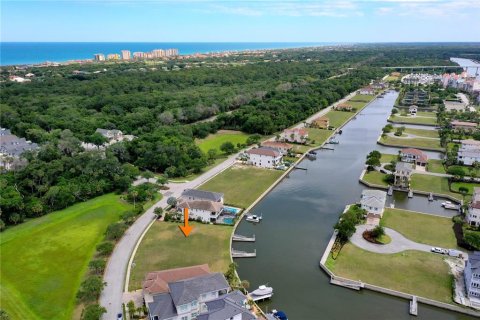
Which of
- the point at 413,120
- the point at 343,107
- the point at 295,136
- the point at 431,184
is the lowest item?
the point at 431,184

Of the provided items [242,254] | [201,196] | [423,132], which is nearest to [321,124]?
[423,132]

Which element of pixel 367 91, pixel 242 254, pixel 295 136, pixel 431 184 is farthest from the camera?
pixel 367 91

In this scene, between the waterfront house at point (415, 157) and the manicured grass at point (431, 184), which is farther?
the waterfront house at point (415, 157)

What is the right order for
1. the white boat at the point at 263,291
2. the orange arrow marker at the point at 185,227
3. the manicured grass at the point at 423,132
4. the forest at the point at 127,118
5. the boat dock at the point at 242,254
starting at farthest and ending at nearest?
the manicured grass at the point at 423,132 < the forest at the point at 127,118 < the orange arrow marker at the point at 185,227 < the boat dock at the point at 242,254 < the white boat at the point at 263,291

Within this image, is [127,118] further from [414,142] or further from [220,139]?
[414,142]

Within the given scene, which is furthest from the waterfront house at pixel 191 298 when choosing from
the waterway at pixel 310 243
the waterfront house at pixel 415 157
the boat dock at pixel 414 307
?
the waterfront house at pixel 415 157

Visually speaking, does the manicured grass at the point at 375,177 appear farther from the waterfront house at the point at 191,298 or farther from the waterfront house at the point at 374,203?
the waterfront house at the point at 191,298

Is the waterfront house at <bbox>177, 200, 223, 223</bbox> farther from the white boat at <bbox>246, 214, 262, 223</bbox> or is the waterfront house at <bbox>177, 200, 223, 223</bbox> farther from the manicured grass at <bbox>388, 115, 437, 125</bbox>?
the manicured grass at <bbox>388, 115, 437, 125</bbox>
